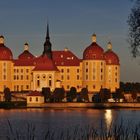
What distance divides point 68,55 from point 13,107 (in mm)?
24895

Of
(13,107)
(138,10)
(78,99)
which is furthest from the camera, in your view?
(78,99)

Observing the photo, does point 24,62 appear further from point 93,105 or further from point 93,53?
point 93,105

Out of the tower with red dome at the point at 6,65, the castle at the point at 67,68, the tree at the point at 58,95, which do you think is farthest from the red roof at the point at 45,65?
the tree at the point at 58,95

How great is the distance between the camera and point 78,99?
97.5 meters

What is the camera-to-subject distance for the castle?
10744 cm

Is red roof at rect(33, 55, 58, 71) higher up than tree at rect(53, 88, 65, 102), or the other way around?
red roof at rect(33, 55, 58, 71)

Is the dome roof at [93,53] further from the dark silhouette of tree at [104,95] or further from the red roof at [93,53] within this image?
the dark silhouette of tree at [104,95]

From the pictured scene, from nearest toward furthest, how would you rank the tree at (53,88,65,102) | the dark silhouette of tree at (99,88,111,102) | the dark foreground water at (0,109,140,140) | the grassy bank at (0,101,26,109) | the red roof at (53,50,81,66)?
the dark foreground water at (0,109,140,140), the grassy bank at (0,101,26,109), the tree at (53,88,65,102), the dark silhouette of tree at (99,88,111,102), the red roof at (53,50,81,66)

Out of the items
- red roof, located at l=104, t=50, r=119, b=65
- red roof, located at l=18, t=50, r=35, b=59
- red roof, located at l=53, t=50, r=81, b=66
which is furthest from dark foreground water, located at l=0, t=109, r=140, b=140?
red roof, located at l=18, t=50, r=35, b=59

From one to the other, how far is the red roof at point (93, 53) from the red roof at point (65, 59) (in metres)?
3.12

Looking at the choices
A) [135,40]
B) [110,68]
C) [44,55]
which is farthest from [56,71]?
[135,40]

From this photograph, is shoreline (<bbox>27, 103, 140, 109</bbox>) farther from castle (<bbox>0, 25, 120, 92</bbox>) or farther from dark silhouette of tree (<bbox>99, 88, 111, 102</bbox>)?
castle (<bbox>0, 25, 120, 92</bbox>)

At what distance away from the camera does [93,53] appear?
108 metres

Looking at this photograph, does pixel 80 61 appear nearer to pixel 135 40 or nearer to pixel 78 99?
pixel 78 99
